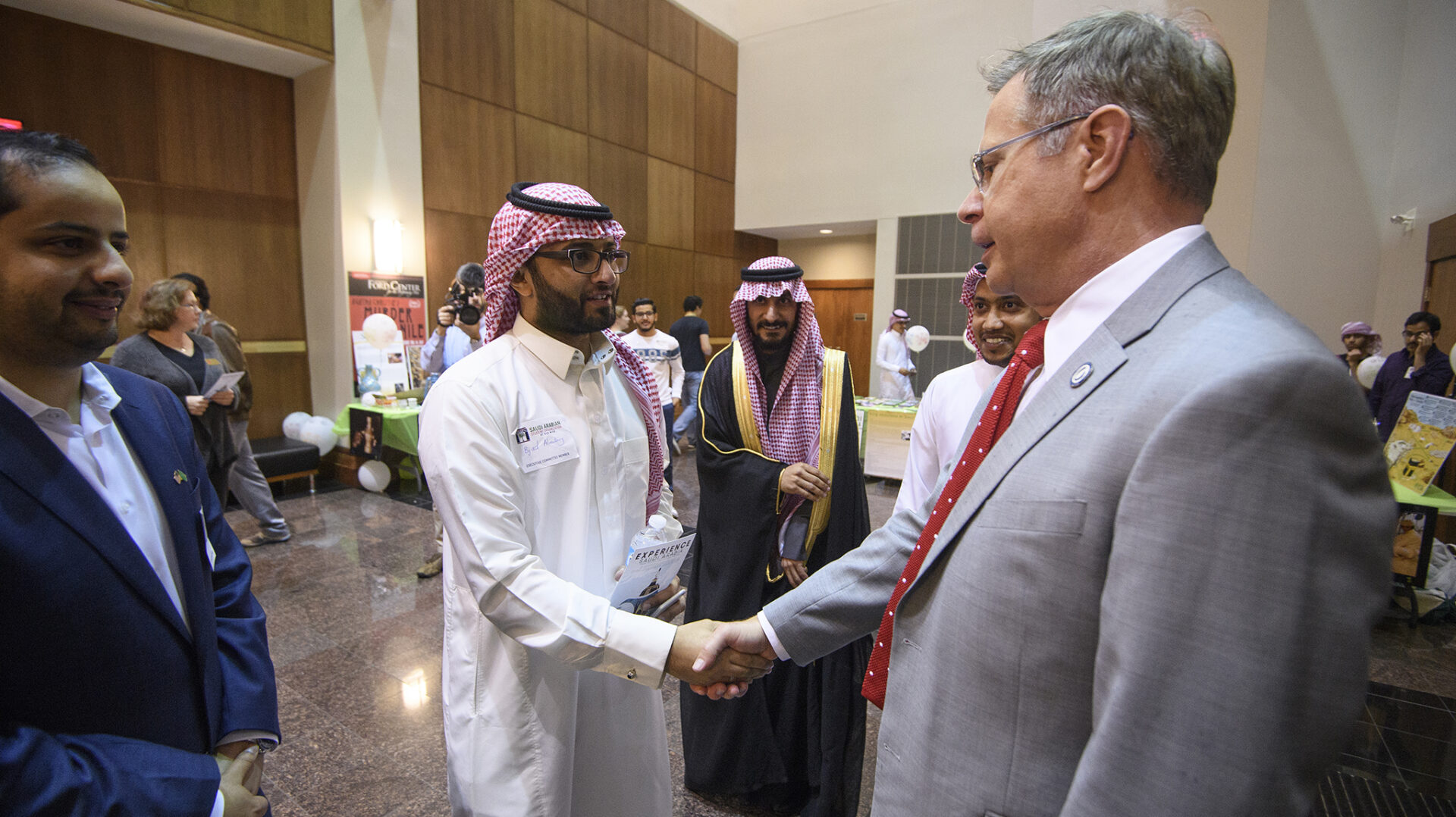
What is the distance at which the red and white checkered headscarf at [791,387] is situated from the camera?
2.53m

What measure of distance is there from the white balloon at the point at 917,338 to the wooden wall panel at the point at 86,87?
331 inches

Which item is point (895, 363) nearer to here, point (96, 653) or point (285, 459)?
point (285, 459)

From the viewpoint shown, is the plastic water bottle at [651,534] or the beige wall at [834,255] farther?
the beige wall at [834,255]

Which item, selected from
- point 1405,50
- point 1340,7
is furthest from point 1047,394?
point 1405,50

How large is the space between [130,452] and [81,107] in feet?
21.2

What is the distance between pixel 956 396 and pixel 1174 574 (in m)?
1.43

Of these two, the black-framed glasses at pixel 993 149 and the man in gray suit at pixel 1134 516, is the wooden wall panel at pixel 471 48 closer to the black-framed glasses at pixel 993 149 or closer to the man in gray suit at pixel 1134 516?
the black-framed glasses at pixel 993 149

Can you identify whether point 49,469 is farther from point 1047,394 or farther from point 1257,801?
point 1257,801

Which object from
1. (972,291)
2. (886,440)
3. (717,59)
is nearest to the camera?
(972,291)

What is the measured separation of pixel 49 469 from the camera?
96cm

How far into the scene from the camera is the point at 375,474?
6145 mm

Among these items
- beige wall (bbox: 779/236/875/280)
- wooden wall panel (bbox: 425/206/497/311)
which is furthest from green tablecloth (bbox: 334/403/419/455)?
beige wall (bbox: 779/236/875/280)

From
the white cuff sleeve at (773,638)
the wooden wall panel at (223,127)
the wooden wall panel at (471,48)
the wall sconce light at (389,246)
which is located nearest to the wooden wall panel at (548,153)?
the wooden wall panel at (471,48)

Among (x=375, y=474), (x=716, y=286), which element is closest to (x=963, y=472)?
(x=375, y=474)
